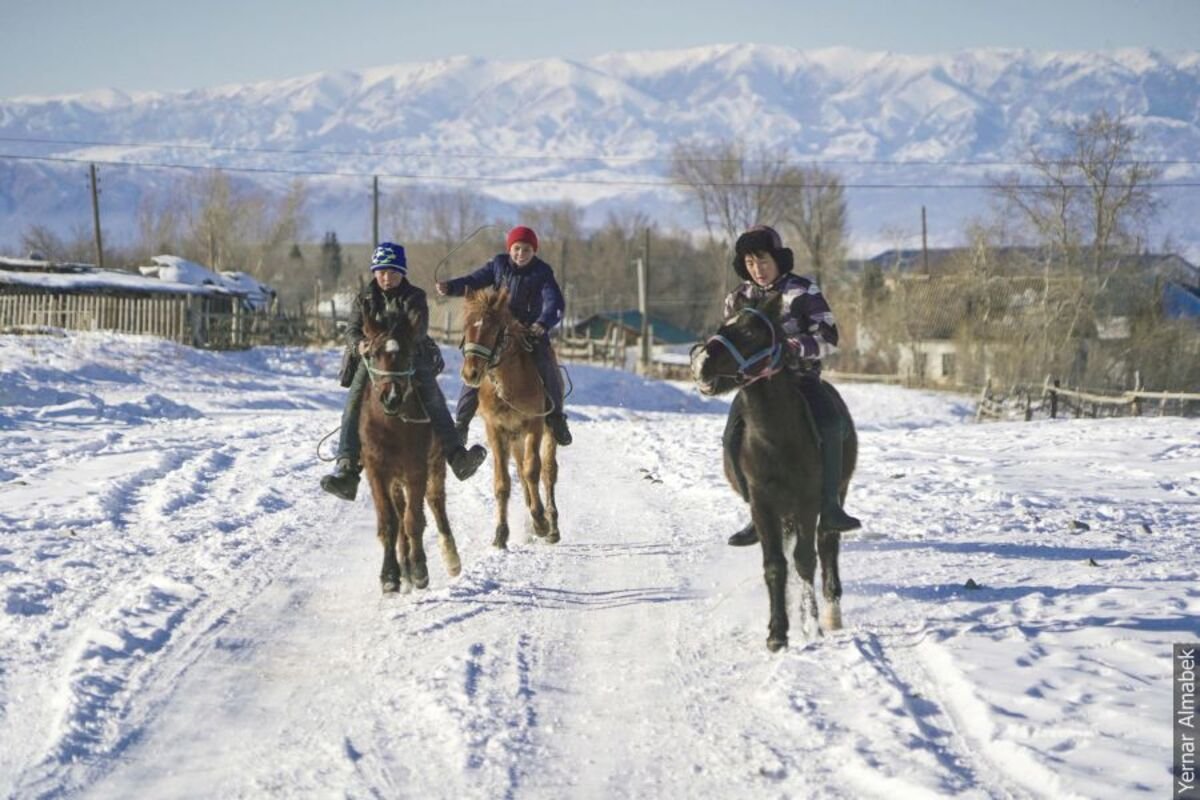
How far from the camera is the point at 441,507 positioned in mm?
9430

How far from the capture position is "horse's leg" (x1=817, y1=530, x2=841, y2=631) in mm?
7843

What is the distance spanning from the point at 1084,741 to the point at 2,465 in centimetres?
1395

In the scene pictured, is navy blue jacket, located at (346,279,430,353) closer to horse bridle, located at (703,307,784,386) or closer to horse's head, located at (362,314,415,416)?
horse's head, located at (362,314,415,416)

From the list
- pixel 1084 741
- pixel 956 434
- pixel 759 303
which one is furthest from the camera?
pixel 956 434

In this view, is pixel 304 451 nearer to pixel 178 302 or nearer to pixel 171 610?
pixel 171 610

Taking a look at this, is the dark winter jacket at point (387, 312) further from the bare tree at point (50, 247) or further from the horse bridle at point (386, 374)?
the bare tree at point (50, 247)

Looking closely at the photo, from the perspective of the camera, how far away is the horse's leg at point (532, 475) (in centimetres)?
1117

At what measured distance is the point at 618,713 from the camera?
6227 mm

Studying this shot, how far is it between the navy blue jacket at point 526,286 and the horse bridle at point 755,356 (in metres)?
4.44

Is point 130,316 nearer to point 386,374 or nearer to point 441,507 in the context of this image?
point 441,507

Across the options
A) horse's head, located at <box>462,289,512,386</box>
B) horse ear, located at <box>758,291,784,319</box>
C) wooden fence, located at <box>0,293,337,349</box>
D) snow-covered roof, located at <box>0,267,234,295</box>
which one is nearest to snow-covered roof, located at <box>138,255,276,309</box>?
snow-covered roof, located at <box>0,267,234,295</box>

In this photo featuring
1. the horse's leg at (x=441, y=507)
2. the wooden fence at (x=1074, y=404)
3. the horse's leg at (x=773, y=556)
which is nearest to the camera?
the horse's leg at (x=773, y=556)

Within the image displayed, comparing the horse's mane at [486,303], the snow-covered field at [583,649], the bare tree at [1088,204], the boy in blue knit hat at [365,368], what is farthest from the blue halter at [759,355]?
the bare tree at [1088,204]

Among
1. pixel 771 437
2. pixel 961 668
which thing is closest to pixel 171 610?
pixel 771 437
